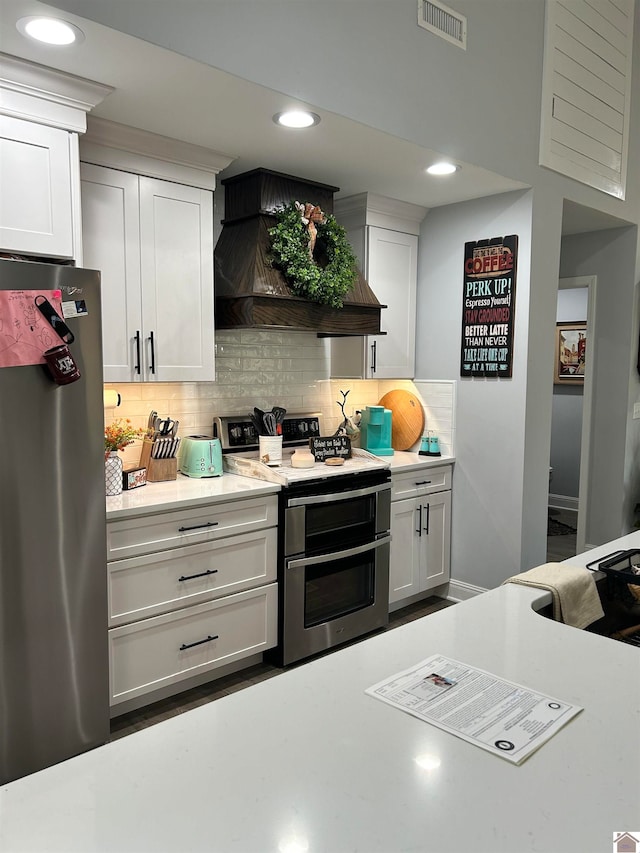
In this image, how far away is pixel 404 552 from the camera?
399 centimetres

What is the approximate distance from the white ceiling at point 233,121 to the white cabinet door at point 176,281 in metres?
0.28

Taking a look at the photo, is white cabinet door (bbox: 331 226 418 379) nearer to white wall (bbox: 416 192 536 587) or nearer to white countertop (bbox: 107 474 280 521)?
white wall (bbox: 416 192 536 587)

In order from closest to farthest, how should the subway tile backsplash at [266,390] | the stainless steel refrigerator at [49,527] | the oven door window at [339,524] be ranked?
the stainless steel refrigerator at [49,527]
the oven door window at [339,524]
the subway tile backsplash at [266,390]

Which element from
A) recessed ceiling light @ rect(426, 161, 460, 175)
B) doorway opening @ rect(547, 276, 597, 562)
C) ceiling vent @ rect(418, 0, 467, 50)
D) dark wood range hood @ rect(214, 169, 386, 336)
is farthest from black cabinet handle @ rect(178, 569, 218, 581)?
doorway opening @ rect(547, 276, 597, 562)

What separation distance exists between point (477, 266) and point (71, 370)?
8.75 ft

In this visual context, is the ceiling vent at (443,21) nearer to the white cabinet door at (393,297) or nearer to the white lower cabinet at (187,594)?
the white cabinet door at (393,297)

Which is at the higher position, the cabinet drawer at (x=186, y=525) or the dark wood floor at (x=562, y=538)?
the cabinet drawer at (x=186, y=525)

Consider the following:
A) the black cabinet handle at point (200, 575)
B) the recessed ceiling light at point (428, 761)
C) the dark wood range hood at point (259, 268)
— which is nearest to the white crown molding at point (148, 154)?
the dark wood range hood at point (259, 268)

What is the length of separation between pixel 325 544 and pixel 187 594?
2.63ft

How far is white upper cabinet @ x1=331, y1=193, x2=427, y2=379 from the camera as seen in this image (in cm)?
411

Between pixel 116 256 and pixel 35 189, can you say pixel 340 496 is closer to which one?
pixel 116 256

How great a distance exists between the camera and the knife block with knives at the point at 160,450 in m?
3.26

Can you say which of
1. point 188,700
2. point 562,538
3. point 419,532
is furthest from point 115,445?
point 562,538

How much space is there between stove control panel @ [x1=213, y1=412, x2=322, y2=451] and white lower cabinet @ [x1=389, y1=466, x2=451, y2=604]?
0.65 meters
